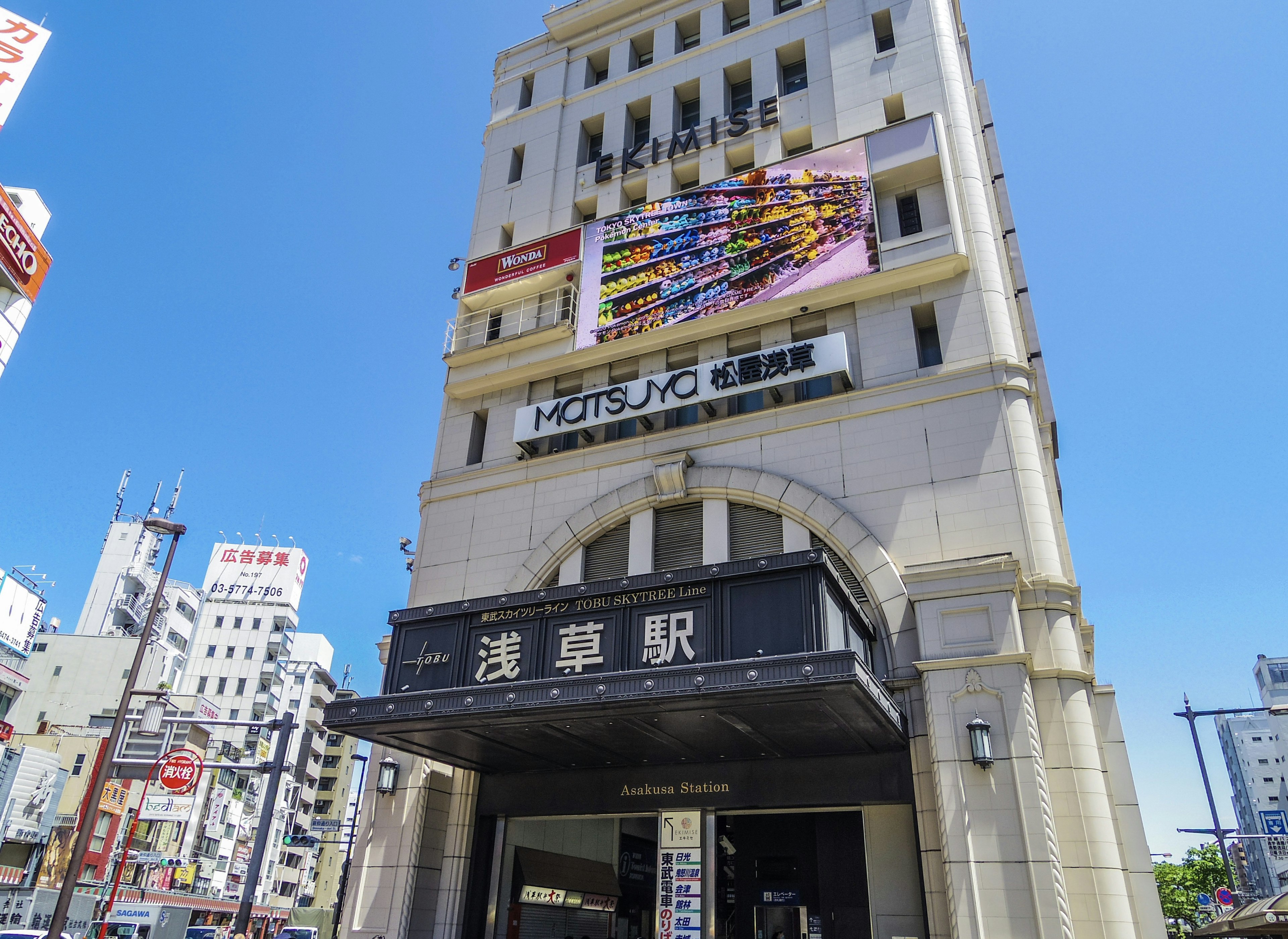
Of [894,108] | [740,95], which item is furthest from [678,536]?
[740,95]

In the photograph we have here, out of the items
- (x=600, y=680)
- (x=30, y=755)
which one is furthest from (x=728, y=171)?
(x=30, y=755)

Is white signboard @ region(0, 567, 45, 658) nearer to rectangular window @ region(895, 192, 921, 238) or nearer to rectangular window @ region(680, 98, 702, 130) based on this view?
rectangular window @ region(680, 98, 702, 130)

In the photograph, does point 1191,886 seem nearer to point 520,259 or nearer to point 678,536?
point 678,536

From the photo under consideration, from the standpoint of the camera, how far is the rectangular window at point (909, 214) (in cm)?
2266

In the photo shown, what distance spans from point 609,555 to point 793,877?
8.86m

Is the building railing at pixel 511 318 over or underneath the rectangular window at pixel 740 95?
underneath

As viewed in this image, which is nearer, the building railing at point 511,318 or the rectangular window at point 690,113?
the building railing at point 511,318

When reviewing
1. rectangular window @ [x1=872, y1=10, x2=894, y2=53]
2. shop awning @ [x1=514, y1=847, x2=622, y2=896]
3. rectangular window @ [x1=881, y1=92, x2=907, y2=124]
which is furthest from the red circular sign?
rectangular window @ [x1=872, y1=10, x2=894, y2=53]

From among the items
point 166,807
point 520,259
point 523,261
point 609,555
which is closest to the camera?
point 609,555

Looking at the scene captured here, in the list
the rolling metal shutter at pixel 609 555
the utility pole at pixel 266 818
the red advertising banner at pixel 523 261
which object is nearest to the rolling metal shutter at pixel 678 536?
the rolling metal shutter at pixel 609 555

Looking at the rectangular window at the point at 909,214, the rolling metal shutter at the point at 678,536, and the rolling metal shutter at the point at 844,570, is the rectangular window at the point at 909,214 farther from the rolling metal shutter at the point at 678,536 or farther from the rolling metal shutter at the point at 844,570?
the rolling metal shutter at the point at 678,536

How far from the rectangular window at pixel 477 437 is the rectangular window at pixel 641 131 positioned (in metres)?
11.4

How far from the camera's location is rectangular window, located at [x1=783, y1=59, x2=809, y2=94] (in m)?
27.9

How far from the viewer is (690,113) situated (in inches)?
1174
